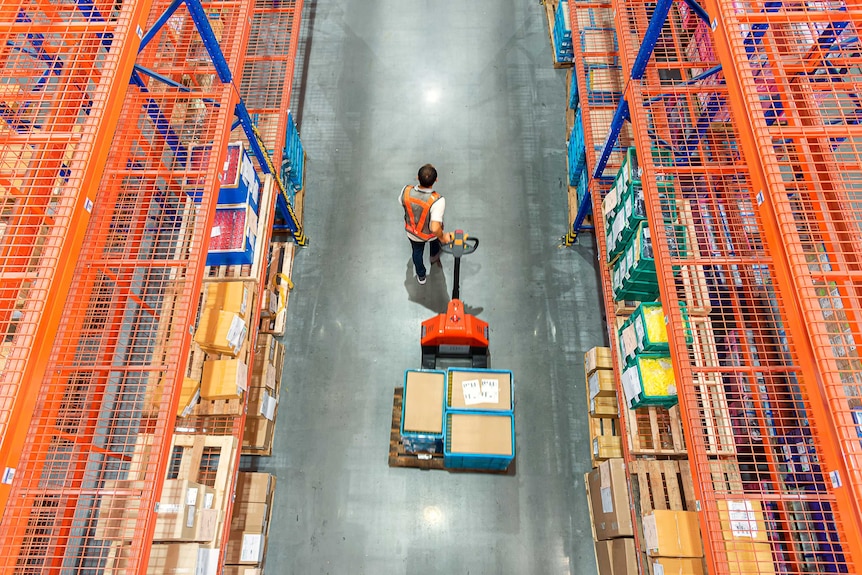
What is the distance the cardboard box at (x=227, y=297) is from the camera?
221 inches

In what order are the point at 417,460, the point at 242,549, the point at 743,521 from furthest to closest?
1. the point at 417,460
2. the point at 242,549
3. the point at 743,521

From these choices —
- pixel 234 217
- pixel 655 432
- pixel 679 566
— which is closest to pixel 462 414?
pixel 655 432

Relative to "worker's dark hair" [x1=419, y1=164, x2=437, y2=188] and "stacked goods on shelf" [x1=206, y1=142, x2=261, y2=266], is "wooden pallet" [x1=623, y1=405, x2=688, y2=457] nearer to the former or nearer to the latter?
"worker's dark hair" [x1=419, y1=164, x2=437, y2=188]

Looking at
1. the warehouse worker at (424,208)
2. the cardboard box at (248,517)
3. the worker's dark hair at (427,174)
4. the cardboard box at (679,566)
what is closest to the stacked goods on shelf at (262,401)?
the cardboard box at (248,517)

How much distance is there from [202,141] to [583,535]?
20.6ft

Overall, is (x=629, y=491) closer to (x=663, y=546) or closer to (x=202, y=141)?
(x=663, y=546)

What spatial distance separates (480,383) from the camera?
5.71 metres

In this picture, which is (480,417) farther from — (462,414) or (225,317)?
(225,317)

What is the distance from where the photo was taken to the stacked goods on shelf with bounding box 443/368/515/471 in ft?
18.2

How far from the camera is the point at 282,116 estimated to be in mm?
6898

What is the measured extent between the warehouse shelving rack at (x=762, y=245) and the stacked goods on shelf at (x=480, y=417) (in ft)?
6.23

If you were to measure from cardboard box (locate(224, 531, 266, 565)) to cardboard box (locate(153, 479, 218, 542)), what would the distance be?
790 mm

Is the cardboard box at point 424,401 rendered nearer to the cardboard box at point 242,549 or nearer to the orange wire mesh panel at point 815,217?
the cardboard box at point 242,549

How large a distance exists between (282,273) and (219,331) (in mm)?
1905
